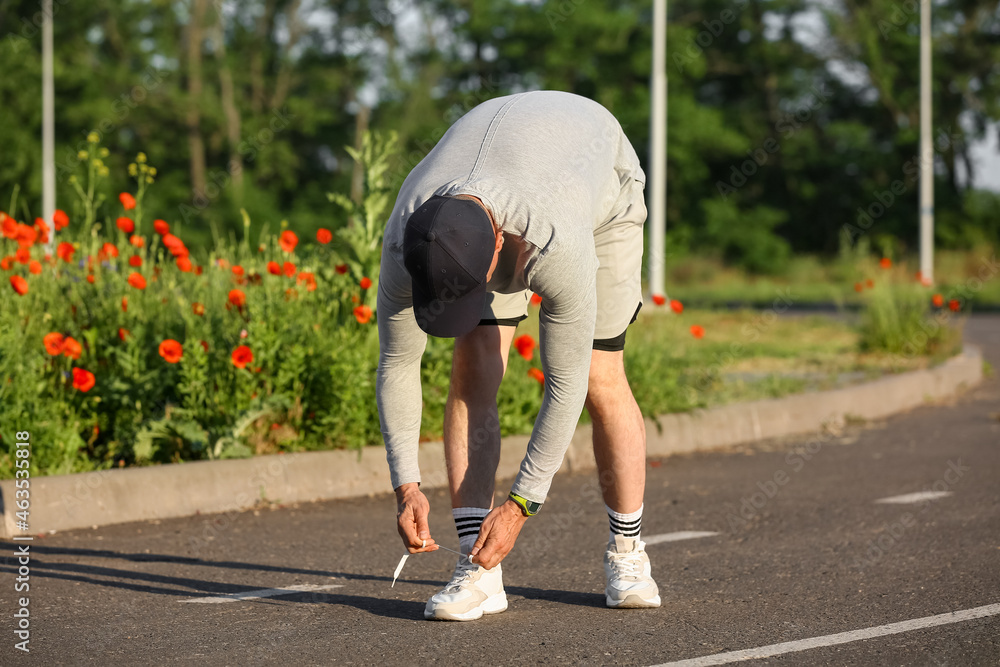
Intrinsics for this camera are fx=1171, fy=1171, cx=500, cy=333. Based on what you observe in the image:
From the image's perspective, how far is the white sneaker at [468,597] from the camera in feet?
11.5

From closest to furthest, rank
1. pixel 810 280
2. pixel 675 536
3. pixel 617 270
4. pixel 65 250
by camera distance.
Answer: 1. pixel 617 270
2. pixel 675 536
3. pixel 65 250
4. pixel 810 280

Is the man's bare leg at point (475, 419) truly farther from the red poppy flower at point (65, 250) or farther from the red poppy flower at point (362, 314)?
the red poppy flower at point (65, 250)

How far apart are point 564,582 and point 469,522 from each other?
650 millimetres

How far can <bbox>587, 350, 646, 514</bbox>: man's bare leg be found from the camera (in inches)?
141

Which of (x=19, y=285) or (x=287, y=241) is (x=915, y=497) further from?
(x=19, y=285)

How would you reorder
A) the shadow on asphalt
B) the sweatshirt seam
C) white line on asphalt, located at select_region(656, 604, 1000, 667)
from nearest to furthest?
the sweatshirt seam
white line on asphalt, located at select_region(656, 604, 1000, 667)
the shadow on asphalt

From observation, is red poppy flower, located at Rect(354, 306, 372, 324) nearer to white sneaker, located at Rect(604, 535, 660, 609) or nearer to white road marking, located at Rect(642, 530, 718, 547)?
white road marking, located at Rect(642, 530, 718, 547)

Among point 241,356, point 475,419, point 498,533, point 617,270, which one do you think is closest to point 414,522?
point 498,533

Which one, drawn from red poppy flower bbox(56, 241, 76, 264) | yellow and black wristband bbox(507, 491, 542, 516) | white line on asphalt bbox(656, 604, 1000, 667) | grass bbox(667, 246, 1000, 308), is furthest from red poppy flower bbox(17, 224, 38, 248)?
grass bbox(667, 246, 1000, 308)

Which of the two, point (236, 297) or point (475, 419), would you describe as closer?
point (475, 419)

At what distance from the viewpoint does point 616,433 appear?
11.9 feet

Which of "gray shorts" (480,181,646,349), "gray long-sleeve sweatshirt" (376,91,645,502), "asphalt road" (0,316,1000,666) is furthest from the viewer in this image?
"gray shorts" (480,181,646,349)

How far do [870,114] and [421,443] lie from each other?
39199 millimetres

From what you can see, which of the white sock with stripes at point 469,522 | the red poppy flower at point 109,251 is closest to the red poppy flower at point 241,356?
the red poppy flower at point 109,251
